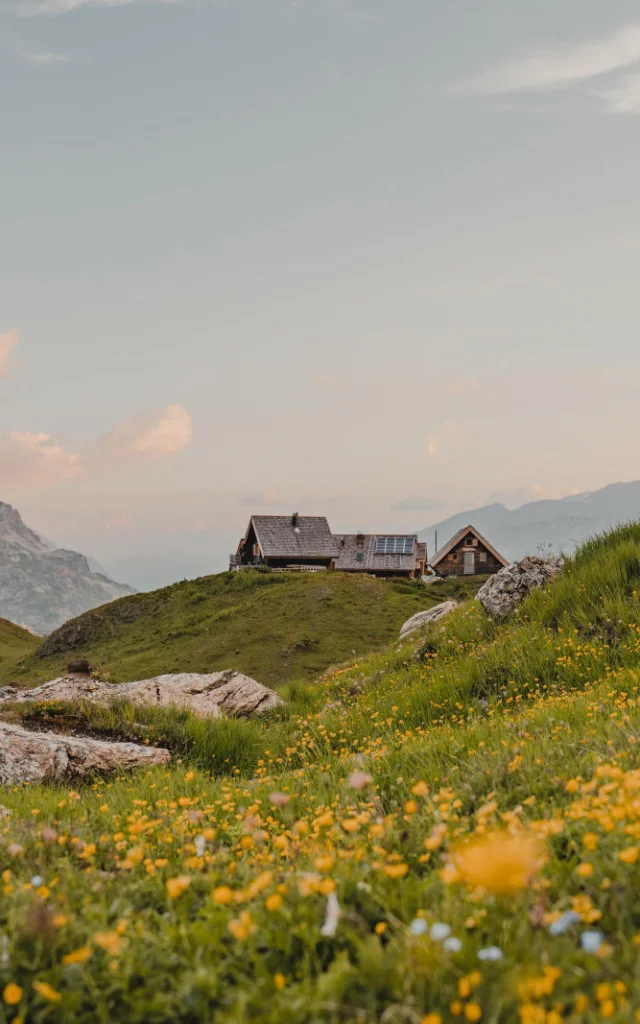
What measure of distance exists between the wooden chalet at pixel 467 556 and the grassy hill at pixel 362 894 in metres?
78.4

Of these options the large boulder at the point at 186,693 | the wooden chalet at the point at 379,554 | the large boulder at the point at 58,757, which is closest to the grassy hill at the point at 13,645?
the wooden chalet at the point at 379,554

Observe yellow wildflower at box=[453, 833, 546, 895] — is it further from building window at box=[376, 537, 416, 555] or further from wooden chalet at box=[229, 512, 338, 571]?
building window at box=[376, 537, 416, 555]

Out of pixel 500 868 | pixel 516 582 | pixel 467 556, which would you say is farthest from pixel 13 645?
pixel 500 868

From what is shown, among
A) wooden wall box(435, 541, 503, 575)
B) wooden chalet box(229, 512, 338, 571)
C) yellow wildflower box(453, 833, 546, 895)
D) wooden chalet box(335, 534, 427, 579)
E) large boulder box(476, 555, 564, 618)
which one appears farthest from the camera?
wooden wall box(435, 541, 503, 575)

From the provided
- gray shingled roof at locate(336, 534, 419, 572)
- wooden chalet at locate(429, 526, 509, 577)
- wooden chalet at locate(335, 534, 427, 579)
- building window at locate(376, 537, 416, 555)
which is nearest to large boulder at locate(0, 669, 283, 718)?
gray shingled roof at locate(336, 534, 419, 572)

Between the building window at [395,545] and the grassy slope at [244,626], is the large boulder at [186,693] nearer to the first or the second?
the grassy slope at [244,626]

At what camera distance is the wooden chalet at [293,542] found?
77.7 metres

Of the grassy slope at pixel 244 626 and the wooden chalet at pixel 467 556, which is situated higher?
the wooden chalet at pixel 467 556

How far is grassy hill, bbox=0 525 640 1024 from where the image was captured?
9.41ft

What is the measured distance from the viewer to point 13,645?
75.4 metres

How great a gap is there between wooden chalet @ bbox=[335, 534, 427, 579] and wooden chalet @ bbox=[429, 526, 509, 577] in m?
3.91

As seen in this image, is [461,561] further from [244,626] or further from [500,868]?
[500,868]

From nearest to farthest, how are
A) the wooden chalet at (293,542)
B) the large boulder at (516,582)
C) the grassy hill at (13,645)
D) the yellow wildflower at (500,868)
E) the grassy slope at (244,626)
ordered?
the yellow wildflower at (500,868), the large boulder at (516,582), the grassy slope at (244,626), the grassy hill at (13,645), the wooden chalet at (293,542)

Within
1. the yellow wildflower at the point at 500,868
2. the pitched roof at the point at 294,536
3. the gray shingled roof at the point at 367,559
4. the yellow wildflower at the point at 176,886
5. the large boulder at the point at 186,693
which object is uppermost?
the pitched roof at the point at 294,536
